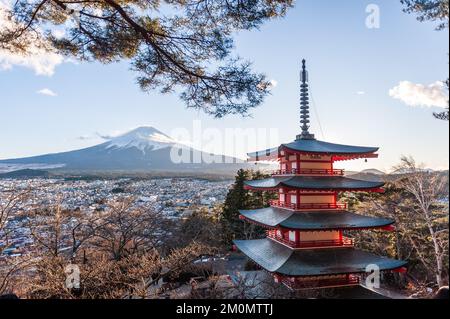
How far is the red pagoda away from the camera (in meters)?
7.47

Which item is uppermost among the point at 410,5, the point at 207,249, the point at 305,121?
the point at 410,5

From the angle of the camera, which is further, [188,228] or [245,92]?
[188,228]

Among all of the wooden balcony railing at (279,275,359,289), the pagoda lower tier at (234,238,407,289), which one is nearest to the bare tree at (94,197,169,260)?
the pagoda lower tier at (234,238,407,289)

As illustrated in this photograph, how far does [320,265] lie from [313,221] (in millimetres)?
1202

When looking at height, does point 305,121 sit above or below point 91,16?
below

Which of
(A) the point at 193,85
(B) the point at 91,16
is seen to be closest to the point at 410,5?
(A) the point at 193,85

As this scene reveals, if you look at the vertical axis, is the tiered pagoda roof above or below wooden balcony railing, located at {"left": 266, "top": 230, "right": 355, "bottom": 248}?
above

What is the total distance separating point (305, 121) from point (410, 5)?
16.5ft

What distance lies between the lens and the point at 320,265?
7.42 m

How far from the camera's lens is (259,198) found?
19.7m

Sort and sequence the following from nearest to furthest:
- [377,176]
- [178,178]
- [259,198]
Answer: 1. [377,176]
2. [259,198]
3. [178,178]

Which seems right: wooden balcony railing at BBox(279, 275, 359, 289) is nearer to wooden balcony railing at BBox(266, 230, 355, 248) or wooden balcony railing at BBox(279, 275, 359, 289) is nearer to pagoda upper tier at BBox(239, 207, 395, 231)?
wooden balcony railing at BBox(266, 230, 355, 248)

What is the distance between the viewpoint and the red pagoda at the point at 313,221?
7473 mm
